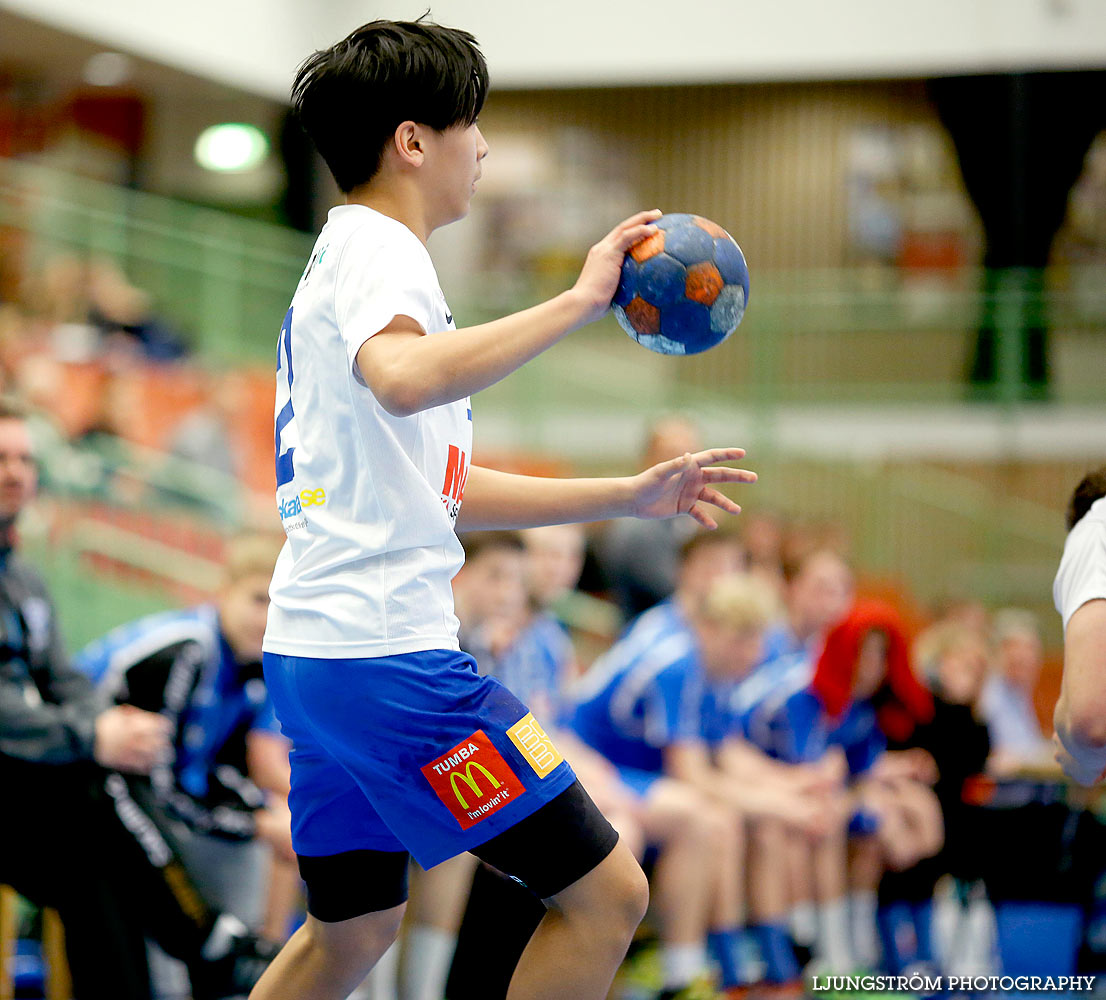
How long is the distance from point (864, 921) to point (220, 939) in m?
3.61

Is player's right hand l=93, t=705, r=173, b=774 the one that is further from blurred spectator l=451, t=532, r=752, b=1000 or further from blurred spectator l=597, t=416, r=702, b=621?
blurred spectator l=597, t=416, r=702, b=621

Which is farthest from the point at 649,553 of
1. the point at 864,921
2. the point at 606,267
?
the point at 606,267

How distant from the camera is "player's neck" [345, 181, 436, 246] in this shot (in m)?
2.70

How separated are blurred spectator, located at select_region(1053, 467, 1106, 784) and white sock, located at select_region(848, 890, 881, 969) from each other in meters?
3.73

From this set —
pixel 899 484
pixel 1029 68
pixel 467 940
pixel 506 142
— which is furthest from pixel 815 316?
pixel 467 940

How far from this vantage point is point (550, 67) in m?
13.6

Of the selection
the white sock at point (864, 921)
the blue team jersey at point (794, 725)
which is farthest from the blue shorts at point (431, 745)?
the white sock at point (864, 921)

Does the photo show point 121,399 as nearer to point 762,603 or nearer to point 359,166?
point 762,603

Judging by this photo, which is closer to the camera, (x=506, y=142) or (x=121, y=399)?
(x=121, y=399)

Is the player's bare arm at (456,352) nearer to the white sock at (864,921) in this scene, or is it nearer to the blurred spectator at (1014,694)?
the white sock at (864,921)

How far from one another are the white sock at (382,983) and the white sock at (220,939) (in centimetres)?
64

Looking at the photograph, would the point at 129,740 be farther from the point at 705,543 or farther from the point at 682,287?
the point at 705,543

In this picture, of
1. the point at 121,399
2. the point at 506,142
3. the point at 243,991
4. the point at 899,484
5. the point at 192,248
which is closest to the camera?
the point at 243,991

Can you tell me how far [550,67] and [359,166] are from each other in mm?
11449
